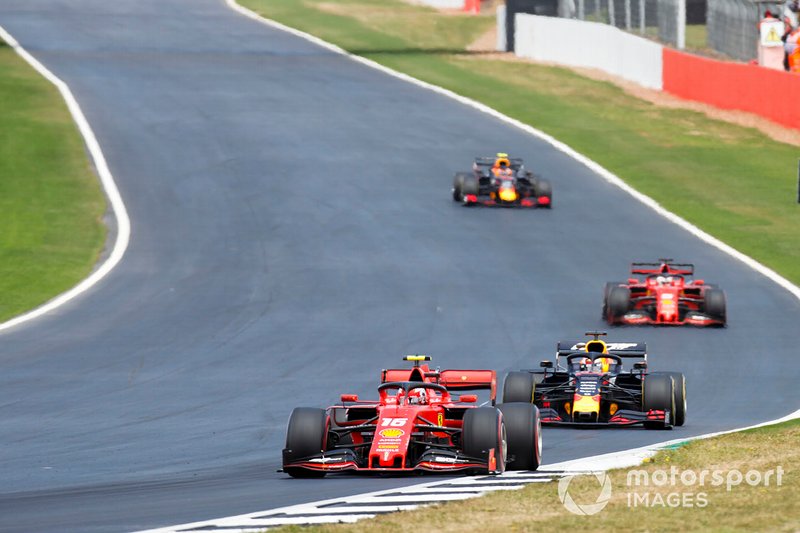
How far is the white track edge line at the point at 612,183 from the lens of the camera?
15.8 meters

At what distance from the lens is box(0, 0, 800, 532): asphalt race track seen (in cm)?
1755

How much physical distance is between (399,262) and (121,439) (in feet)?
52.8

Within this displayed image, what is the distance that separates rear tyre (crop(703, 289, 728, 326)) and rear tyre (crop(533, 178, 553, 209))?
Answer: 1196 centimetres

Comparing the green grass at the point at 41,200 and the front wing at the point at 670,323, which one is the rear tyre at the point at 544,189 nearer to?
the green grass at the point at 41,200

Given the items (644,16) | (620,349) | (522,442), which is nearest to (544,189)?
(620,349)

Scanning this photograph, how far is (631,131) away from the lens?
50531mm

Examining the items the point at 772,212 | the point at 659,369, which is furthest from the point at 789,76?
the point at 659,369

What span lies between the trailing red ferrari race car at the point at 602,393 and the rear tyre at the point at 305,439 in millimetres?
5071

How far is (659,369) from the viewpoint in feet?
82.8

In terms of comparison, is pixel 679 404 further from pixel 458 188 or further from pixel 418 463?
pixel 458 188

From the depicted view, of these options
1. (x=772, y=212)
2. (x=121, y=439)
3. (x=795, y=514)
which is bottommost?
(x=772, y=212)

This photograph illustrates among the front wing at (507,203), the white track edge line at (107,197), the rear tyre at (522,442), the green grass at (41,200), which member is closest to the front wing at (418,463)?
the rear tyre at (522,442)

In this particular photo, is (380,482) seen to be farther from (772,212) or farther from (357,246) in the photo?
(772,212)

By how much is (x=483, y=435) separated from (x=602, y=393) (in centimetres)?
562
